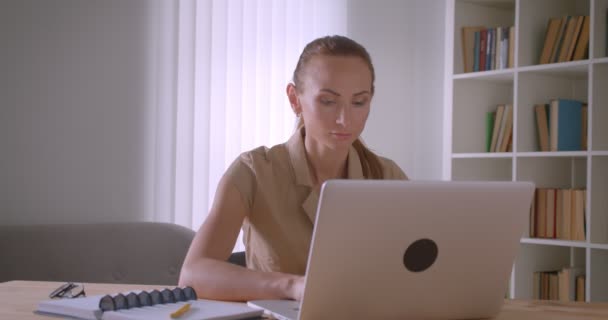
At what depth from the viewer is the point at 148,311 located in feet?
3.93

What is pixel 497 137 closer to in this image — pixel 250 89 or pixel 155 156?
pixel 250 89

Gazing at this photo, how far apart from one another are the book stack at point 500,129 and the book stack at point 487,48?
0.22 meters

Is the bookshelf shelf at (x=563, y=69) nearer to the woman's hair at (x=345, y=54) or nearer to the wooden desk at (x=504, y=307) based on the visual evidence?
the woman's hair at (x=345, y=54)

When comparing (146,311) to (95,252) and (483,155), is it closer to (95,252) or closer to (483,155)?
(95,252)

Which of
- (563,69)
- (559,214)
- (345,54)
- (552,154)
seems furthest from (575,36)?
(345,54)

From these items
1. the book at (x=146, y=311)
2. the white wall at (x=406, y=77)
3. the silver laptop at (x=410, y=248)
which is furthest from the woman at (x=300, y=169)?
the white wall at (x=406, y=77)

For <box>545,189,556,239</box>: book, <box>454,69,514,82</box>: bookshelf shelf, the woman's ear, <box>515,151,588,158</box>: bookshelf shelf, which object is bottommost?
<box>545,189,556,239</box>: book

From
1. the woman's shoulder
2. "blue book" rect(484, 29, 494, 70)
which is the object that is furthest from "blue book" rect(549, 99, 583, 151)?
the woman's shoulder

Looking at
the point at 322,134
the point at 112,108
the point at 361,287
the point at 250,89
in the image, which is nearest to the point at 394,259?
the point at 361,287

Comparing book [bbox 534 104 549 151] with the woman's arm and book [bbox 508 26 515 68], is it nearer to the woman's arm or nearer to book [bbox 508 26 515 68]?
book [bbox 508 26 515 68]

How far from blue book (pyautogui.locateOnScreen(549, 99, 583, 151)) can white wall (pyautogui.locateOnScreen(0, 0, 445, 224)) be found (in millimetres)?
1768

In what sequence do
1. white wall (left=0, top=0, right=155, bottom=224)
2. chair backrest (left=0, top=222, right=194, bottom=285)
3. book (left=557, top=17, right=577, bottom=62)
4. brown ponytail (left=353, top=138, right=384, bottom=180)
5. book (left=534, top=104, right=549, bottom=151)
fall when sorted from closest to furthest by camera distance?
brown ponytail (left=353, top=138, right=384, bottom=180)
chair backrest (left=0, top=222, right=194, bottom=285)
white wall (left=0, top=0, right=155, bottom=224)
book (left=557, top=17, right=577, bottom=62)
book (left=534, top=104, right=549, bottom=151)

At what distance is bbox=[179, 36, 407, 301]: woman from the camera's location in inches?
70.9

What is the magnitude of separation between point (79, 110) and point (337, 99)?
1826 mm
